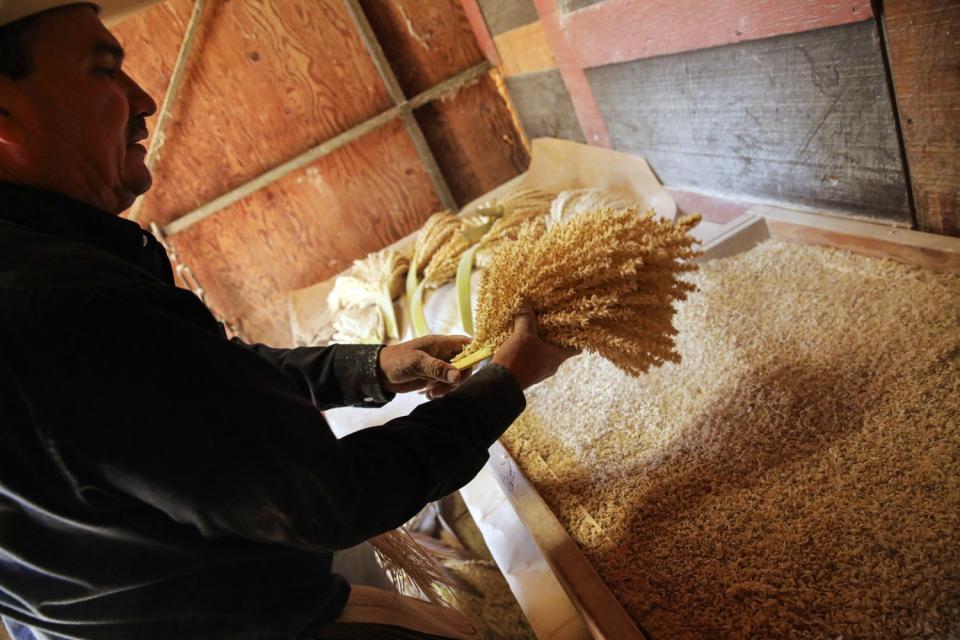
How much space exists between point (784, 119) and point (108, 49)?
6.52ft

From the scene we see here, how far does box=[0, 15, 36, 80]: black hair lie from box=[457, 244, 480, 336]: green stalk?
1492 millimetres

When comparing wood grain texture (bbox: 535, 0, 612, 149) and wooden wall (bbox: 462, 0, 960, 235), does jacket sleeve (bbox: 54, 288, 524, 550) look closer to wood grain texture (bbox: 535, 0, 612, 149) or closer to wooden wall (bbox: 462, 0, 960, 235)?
wooden wall (bbox: 462, 0, 960, 235)

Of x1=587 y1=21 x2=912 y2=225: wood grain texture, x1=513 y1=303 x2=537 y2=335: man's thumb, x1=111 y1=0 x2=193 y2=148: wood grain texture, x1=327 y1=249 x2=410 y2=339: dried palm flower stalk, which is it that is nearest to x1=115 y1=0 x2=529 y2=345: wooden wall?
x1=111 y1=0 x2=193 y2=148: wood grain texture

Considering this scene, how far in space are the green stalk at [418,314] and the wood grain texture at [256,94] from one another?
201 centimetres

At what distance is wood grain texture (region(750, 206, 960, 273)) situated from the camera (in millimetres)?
1654

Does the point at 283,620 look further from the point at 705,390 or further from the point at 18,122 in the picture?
the point at 705,390

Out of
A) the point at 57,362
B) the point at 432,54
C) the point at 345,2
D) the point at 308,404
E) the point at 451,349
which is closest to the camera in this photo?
the point at 57,362

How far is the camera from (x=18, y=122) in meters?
1.00

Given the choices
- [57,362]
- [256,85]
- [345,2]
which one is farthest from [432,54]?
[57,362]

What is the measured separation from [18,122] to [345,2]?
11.7ft

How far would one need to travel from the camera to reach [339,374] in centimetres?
162

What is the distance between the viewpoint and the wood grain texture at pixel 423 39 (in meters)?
4.26

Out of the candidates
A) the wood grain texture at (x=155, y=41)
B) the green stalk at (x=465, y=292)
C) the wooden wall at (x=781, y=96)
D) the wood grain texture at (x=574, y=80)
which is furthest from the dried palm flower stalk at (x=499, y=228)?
the wood grain texture at (x=155, y=41)

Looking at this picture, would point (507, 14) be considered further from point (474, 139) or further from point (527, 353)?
point (527, 353)
